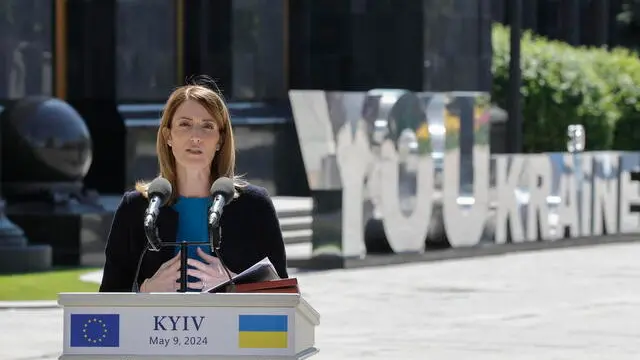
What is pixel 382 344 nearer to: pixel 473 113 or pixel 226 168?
pixel 226 168

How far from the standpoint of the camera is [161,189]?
5.79 meters

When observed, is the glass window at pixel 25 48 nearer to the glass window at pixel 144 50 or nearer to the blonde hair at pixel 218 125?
the glass window at pixel 144 50

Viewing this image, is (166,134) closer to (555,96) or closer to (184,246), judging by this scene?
(184,246)

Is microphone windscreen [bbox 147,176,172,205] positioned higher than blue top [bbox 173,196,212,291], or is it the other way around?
microphone windscreen [bbox 147,176,172,205]

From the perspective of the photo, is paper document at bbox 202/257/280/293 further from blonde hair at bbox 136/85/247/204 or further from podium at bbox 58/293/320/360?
blonde hair at bbox 136/85/247/204

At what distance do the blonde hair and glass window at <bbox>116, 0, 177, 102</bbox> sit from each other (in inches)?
934

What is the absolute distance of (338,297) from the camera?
18266 mm

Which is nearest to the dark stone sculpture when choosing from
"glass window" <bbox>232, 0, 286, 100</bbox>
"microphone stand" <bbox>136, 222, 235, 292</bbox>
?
"glass window" <bbox>232, 0, 286, 100</bbox>

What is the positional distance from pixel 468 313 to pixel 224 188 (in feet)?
36.5

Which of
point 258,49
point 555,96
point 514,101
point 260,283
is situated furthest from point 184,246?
point 555,96

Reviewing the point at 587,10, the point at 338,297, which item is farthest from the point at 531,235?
the point at 587,10

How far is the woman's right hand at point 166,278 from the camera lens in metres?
5.84

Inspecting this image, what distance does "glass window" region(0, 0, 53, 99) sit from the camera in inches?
1077

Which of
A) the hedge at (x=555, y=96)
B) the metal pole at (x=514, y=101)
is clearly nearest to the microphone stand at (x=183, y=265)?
the metal pole at (x=514, y=101)
